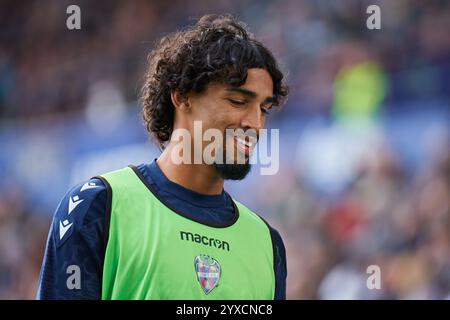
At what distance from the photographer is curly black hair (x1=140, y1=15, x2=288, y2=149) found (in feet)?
9.88

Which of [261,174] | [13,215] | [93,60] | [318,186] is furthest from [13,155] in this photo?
[318,186]

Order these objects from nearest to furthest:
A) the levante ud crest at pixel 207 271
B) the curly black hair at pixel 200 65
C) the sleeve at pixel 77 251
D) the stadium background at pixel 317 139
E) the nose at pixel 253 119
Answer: the sleeve at pixel 77 251 < the levante ud crest at pixel 207 271 < the nose at pixel 253 119 < the curly black hair at pixel 200 65 < the stadium background at pixel 317 139

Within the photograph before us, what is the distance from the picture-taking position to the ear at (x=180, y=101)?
10.1 ft

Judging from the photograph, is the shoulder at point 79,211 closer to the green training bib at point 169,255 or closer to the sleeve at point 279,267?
the green training bib at point 169,255

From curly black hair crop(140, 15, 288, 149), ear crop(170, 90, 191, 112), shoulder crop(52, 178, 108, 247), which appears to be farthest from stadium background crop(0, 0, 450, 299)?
shoulder crop(52, 178, 108, 247)

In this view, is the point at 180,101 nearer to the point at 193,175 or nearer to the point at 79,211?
the point at 193,175

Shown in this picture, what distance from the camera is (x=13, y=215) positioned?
916cm

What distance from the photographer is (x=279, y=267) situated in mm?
3102

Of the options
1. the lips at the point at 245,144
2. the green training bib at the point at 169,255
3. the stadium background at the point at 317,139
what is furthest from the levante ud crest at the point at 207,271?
the stadium background at the point at 317,139

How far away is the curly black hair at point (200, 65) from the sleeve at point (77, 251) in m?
0.59

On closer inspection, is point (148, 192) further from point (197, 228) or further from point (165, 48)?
point (165, 48)

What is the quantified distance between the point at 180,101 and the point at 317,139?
3.92m

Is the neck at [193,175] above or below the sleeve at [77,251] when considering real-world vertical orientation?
above

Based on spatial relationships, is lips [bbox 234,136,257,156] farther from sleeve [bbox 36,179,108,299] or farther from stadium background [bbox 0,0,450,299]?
stadium background [bbox 0,0,450,299]
